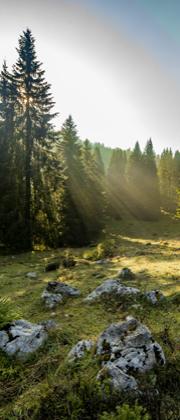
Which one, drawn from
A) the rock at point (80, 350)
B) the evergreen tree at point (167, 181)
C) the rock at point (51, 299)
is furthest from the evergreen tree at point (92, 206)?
the evergreen tree at point (167, 181)

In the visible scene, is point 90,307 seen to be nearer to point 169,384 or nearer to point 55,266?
point 169,384

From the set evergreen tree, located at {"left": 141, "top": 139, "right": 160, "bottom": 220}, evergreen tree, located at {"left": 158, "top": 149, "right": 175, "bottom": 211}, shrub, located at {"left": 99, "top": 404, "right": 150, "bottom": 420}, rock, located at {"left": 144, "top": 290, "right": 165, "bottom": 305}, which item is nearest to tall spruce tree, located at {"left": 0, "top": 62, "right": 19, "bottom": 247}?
rock, located at {"left": 144, "top": 290, "right": 165, "bottom": 305}

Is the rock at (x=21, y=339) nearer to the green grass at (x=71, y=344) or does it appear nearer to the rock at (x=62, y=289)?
the green grass at (x=71, y=344)

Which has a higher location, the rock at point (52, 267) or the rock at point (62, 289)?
the rock at point (62, 289)

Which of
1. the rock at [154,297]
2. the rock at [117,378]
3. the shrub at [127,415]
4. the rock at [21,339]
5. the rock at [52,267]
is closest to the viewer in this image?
the shrub at [127,415]

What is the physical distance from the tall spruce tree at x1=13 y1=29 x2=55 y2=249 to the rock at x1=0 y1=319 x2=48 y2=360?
19785 millimetres

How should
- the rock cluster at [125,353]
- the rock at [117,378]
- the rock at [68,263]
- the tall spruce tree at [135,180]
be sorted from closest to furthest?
the rock at [117,378] < the rock cluster at [125,353] < the rock at [68,263] < the tall spruce tree at [135,180]

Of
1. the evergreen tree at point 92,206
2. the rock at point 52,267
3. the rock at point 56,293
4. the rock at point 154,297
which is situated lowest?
the rock at point 52,267

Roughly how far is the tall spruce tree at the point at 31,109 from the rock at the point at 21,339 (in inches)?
779

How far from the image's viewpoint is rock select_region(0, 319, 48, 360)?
18.6 feet

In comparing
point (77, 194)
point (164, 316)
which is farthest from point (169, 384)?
point (77, 194)

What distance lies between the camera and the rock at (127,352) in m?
4.64

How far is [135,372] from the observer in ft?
15.4

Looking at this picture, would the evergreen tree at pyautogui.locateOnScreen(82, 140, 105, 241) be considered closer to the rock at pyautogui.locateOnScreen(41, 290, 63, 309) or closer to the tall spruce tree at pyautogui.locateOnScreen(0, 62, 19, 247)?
the tall spruce tree at pyautogui.locateOnScreen(0, 62, 19, 247)
